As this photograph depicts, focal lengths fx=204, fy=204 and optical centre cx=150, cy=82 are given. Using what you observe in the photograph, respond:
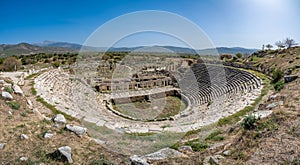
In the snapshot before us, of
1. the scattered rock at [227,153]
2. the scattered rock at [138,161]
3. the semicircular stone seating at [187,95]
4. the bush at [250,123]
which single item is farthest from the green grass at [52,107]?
the bush at [250,123]

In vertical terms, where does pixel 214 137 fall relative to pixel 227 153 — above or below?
below

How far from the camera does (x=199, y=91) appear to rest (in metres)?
26.0

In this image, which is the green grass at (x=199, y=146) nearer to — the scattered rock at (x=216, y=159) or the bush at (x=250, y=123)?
the scattered rock at (x=216, y=159)

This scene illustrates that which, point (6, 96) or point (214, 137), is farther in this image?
point (6, 96)

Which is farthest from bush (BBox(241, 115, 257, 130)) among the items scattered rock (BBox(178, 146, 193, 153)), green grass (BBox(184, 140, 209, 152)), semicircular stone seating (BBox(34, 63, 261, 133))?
semicircular stone seating (BBox(34, 63, 261, 133))

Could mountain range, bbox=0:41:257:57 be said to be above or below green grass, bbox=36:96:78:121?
above

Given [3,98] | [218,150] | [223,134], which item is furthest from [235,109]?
[3,98]

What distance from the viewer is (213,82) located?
26188 mm

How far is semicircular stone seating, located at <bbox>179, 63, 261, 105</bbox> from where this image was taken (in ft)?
64.7

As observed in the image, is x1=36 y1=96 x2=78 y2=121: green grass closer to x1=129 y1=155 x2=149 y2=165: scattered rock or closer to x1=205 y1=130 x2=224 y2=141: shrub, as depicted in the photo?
x1=129 y1=155 x2=149 y2=165: scattered rock

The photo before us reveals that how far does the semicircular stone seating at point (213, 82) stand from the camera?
64.7 ft

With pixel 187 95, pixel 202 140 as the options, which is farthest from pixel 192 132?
pixel 187 95

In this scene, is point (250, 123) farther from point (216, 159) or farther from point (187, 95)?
point (187, 95)

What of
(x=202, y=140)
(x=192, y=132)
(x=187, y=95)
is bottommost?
(x=187, y=95)
